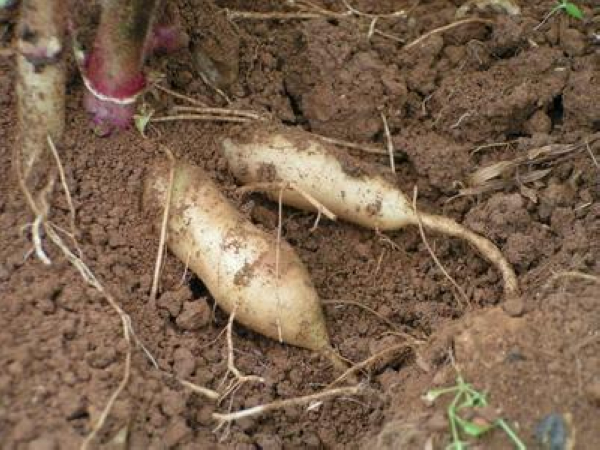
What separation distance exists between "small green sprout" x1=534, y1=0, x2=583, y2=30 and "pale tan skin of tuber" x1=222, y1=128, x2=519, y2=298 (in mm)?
553

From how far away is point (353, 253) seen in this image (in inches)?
75.0

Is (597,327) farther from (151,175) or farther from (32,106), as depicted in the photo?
(32,106)

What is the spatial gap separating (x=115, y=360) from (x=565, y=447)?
0.76 metres

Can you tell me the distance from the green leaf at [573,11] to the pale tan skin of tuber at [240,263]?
88cm

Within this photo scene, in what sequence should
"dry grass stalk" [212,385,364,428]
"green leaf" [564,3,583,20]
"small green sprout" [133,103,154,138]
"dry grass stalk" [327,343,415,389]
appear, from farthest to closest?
"green leaf" [564,3,583,20], "small green sprout" [133,103,154,138], "dry grass stalk" [327,343,415,389], "dry grass stalk" [212,385,364,428]

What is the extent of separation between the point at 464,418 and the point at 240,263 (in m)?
0.57

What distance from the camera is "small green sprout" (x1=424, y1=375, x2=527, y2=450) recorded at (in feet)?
4.38

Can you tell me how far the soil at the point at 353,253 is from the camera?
55.8 inches

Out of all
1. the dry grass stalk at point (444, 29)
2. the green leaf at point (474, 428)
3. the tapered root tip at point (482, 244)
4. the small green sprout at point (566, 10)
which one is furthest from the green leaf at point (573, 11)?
the green leaf at point (474, 428)

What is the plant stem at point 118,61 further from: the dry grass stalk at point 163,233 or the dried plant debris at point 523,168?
the dried plant debris at point 523,168

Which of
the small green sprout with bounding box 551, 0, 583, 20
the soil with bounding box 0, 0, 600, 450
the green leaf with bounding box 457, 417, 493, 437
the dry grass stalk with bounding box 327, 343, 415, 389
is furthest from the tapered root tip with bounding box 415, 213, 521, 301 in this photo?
the small green sprout with bounding box 551, 0, 583, 20

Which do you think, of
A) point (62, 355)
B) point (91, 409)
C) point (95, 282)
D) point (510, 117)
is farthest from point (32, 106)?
point (510, 117)

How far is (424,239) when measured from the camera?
183 centimetres

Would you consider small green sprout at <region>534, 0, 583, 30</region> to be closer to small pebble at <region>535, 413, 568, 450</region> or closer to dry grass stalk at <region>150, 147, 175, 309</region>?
dry grass stalk at <region>150, 147, 175, 309</region>
